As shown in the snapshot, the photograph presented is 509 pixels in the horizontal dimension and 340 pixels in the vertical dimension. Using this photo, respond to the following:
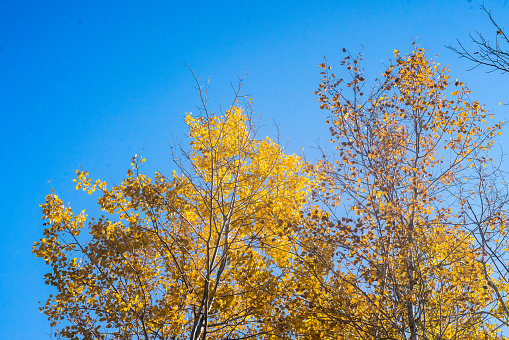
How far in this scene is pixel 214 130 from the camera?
8.87 metres

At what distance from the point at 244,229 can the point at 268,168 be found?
1.65m

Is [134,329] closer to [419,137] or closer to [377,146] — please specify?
[377,146]

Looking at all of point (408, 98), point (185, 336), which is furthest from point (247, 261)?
point (408, 98)

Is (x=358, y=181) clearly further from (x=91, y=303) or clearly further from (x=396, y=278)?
(x=91, y=303)

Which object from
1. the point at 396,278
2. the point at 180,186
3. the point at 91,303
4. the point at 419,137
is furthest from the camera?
the point at 180,186

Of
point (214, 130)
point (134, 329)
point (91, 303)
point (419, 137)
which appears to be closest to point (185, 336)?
point (134, 329)

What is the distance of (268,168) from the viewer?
8.60 m

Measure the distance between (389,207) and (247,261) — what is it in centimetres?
305

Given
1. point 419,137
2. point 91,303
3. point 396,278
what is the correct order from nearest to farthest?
point 396,278
point 91,303
point 419,137

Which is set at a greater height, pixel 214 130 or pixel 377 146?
pixel 214 130

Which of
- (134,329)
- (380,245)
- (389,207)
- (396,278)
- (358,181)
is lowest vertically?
(134,329)

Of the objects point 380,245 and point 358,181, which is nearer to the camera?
point 380,245

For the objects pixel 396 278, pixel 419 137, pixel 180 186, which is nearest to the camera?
pixel 396 278

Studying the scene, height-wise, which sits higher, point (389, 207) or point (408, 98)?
point (408, 98)
